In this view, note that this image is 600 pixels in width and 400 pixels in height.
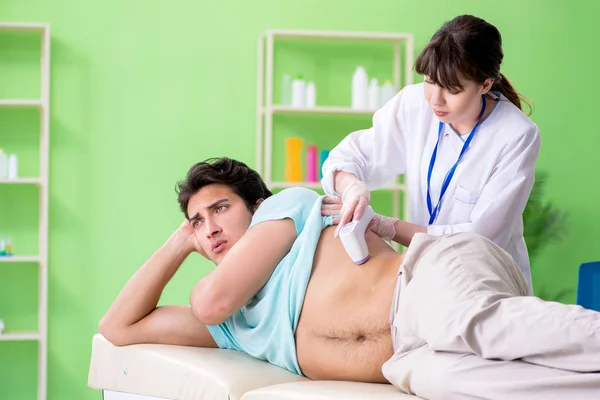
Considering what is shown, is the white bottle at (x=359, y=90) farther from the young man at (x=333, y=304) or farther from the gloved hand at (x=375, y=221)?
the gloved hand at (x=375, y=221)

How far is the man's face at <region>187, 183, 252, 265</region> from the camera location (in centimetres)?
213

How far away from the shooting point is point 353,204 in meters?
1.94

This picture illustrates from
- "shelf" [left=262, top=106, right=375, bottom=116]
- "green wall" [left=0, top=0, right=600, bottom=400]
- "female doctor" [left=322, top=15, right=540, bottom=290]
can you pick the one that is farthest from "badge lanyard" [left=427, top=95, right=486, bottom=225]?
"green wall" [left=0, top=0, right=600, bottom=400]

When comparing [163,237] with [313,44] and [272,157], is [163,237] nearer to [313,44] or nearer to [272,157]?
[272,157]

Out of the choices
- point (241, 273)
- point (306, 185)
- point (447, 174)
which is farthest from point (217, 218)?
point (306, 185)

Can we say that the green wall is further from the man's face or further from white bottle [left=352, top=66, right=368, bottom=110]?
the man's face

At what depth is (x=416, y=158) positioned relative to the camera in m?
2.30

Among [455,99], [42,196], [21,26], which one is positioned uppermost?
[21,26]

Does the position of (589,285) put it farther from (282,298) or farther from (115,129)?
(115,129)

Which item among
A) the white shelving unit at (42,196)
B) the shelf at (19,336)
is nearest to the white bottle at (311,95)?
the white shelving unit at (42,196)

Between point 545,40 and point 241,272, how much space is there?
3.06 metres

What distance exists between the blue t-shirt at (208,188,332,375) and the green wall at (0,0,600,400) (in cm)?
207

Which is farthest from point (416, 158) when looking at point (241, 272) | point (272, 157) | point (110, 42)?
point (110, 42)

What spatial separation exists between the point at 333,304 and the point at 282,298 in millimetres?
157
